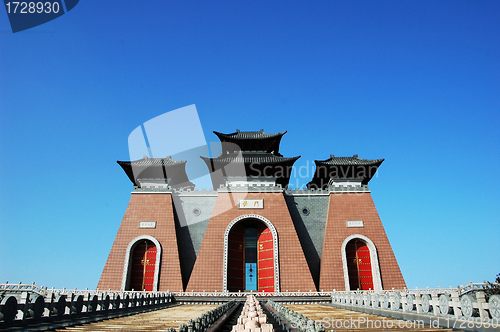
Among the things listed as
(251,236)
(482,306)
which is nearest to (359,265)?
(251,236)

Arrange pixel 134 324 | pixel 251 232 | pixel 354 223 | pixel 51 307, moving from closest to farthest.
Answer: pixel 51 307 → pixel 134 324 → pixel 354 223 → pixel 251 232

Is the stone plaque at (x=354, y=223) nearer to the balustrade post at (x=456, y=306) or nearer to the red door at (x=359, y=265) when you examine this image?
the red door at (x=359, y=265)

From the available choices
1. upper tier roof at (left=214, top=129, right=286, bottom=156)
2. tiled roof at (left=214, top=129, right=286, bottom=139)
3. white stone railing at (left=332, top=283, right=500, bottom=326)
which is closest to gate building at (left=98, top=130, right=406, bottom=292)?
upper tier roof at (left=214, top=129, right=286, bottom=156)

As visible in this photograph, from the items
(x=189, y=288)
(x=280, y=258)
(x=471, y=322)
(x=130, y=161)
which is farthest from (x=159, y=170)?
(x=471, y=322)

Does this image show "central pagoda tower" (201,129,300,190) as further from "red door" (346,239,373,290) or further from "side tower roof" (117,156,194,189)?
"red door" (346,239,373,290)

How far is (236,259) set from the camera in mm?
19047

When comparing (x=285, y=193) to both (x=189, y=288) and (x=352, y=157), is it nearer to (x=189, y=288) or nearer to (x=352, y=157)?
(x=352, y=157)

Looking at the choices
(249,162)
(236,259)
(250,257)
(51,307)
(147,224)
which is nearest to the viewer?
(51,307)

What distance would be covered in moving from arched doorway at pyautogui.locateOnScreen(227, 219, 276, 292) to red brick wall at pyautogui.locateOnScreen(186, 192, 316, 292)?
0.63 meters

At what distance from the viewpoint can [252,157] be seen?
71.1ft

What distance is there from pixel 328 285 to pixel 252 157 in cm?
949

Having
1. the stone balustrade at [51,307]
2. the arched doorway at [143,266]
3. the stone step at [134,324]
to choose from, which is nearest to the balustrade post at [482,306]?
the stone step at [134,324]

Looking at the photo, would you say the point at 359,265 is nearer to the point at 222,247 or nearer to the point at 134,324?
the point at 222,247

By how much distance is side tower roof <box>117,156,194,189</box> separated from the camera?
68.9ft
